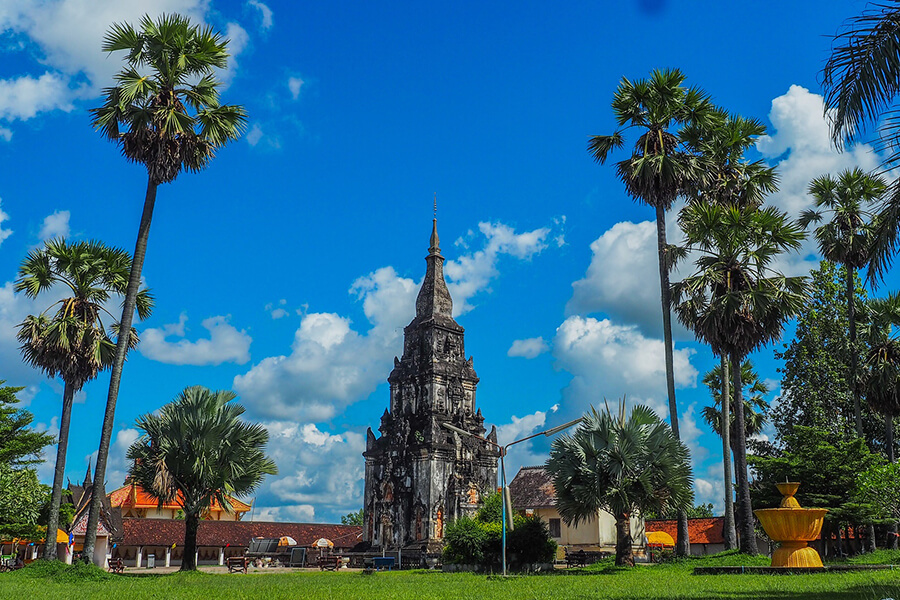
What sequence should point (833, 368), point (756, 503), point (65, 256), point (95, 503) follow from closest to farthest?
point (95, 503) < point (65, 256) < point (756, 503) < point (833, 368)

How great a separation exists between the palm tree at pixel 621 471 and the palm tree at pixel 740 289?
280 cm

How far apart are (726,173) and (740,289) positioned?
7137 mm

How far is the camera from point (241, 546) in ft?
179

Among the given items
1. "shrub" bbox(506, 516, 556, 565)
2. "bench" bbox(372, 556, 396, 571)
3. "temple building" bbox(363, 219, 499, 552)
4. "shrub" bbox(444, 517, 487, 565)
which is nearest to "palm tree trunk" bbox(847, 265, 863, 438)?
"shrub" bbox(506, 516, 556, 565)

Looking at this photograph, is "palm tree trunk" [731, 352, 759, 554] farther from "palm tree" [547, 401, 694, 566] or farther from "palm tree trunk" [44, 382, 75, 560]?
"palm tree trunk" [44, 382, 75, 560]

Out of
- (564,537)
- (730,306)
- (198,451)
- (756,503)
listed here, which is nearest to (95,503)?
(198,451)

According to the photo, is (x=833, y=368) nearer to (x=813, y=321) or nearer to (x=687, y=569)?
(x=813, y=321)

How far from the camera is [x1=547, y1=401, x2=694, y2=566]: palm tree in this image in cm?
2534

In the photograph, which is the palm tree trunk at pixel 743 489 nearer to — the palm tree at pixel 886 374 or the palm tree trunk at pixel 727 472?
the palm tree trunk at pixel 727 472

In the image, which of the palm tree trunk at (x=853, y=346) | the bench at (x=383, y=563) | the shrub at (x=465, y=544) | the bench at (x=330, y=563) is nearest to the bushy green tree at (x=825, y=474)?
the palm tree trunk at (x=853, y=346)

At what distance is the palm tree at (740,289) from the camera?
26750mm

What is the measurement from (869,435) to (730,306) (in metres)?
24.2

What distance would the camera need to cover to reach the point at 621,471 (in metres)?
25.2

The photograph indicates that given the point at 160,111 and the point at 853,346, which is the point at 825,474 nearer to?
the point at 853,346
